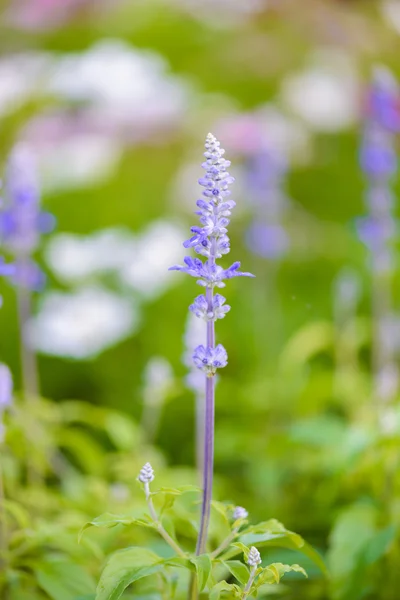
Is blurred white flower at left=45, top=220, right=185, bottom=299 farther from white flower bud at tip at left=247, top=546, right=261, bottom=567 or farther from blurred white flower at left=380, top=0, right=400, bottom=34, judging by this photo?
white flower bud at tip at left=247, top=546, right=261, bottom=567

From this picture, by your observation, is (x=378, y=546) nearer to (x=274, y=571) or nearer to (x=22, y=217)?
(x=274, y=571)

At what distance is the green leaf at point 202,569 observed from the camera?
95 cm

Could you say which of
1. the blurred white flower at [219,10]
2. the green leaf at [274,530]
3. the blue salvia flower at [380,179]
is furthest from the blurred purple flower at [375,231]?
the blurred white flower at [219,10]

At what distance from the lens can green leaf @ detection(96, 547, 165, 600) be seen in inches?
38.5

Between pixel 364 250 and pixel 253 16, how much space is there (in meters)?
1.54

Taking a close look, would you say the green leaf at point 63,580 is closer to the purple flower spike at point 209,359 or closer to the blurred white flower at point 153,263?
the purple flower spike at point 209,359

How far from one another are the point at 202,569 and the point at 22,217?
3.57 feet

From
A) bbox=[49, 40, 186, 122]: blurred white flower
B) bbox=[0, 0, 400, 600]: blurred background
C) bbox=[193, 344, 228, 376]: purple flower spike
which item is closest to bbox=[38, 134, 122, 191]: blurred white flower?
bbox=[0, 0, 400, 600]: blurred background

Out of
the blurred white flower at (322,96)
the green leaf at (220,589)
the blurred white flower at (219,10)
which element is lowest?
the green leaf at (220,589)

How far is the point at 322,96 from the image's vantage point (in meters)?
4.04

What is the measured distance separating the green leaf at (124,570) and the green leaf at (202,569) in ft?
0.24

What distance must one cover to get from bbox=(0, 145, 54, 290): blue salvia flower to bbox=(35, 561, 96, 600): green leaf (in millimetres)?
720

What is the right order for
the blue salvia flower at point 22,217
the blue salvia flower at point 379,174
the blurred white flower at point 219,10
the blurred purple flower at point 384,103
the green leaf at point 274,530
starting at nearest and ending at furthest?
1. the green leaf at point 274,530
2. the blue salvia flower at point 22,217
3. the blurred purple flower at point 384,103
4. the blue salvia flower at point 379,174
5. the blurred white flower at point 219,10

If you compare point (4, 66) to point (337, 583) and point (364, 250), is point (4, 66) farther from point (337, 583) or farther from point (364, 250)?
point (337, 583)
